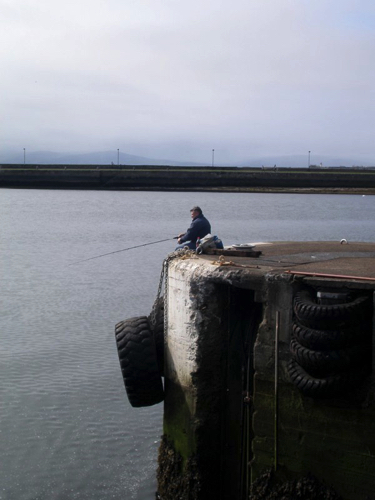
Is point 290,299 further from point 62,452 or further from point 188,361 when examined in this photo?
point 62,452

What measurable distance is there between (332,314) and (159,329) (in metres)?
2.37

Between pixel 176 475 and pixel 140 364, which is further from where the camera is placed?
pixel 176 475

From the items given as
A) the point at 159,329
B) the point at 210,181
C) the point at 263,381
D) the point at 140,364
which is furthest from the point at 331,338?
the point at 210,181

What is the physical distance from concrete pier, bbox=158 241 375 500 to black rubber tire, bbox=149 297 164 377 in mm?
189

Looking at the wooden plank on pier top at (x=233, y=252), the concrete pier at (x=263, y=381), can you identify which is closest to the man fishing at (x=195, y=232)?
the wooden plank on pier top at (x=233, y=252)

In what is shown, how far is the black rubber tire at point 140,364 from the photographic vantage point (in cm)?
709

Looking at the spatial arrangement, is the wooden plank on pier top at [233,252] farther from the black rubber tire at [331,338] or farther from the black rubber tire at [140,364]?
the black rubber tire at [331,338]

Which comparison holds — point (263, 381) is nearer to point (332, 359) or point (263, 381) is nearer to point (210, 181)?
point (332, 359)

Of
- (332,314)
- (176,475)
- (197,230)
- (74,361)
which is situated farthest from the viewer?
(74,361)

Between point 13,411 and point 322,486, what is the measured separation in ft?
19.5

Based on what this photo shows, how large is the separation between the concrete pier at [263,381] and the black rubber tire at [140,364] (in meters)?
0.18

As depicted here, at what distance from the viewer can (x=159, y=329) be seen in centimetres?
769

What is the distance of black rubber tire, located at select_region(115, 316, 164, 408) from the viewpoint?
7094 millimetres

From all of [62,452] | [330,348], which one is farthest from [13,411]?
[330,348]
